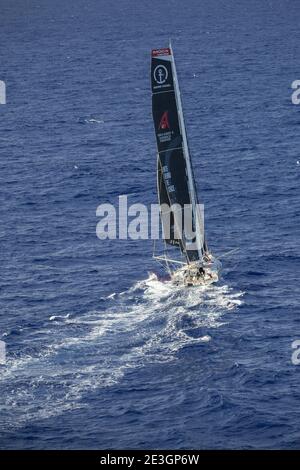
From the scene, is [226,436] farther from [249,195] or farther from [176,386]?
[249,195]

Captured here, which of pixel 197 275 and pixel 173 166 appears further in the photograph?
Result: pixel 197 275

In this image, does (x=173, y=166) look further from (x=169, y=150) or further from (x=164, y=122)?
(x=164, y=122)

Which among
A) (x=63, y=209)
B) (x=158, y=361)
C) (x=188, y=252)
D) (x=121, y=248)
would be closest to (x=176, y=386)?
(x=158, y=361)

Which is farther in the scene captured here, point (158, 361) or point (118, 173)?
point (118, 173)

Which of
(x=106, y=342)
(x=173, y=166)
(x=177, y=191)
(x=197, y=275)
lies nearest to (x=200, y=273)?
(x=197, y=275)

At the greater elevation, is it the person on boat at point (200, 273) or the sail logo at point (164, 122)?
the sail logo at point (164, 122)

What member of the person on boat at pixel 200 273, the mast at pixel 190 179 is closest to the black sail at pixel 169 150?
the mast at pixel 190 179

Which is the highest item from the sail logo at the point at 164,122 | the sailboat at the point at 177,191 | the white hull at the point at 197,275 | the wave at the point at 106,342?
the sail logo at the point at 164,122

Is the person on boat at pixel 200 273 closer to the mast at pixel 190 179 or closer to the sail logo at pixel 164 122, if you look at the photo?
the mast at pixel 190 179
